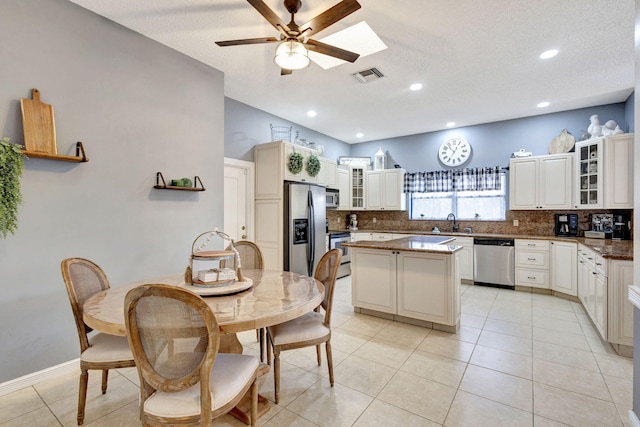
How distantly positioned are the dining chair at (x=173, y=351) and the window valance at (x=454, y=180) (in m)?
5.49

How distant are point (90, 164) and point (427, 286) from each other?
133 inches

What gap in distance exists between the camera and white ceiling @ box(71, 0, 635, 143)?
241 centimetres

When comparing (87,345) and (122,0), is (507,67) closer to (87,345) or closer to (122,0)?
(122,0)

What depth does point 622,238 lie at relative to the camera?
4.07 meters

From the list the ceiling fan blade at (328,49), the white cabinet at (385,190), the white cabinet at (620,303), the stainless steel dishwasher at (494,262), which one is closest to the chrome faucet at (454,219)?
the stainless steel dishwasher at (494,262)

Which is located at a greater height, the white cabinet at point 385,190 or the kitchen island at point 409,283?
the white cabinet at point 385,190

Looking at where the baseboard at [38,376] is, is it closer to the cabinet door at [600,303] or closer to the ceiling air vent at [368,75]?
the ceiling air vent at [368,75]

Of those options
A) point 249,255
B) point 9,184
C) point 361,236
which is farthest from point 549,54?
point 9,184

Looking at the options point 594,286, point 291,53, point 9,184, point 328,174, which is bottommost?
point 594,286

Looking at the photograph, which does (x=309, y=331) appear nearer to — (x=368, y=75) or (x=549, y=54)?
(x=368, y=75)

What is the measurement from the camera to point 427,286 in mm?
3166

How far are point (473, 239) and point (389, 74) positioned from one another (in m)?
3.13

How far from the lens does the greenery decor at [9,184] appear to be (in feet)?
6.39

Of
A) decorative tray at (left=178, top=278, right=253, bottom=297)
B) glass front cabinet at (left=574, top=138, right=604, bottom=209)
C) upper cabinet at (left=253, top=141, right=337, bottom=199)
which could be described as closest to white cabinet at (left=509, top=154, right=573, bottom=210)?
glass front cabinet at (left=574, top=138, right=604, bottom=209)
